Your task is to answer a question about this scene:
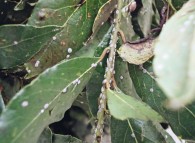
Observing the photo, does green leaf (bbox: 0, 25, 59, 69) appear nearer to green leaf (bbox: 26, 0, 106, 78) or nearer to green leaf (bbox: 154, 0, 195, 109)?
green leaf (bbox: 26, 0, 106, 78)

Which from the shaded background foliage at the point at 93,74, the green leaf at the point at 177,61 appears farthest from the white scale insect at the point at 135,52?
the green leaf at the point at 177,61

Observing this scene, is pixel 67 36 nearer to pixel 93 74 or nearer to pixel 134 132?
pixel 93 74

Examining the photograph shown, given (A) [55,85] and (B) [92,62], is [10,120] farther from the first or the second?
(B) [92,62]

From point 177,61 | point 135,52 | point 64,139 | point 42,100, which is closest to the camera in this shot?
point 177,61

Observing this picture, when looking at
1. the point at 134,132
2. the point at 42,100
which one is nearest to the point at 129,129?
the point at 134,132

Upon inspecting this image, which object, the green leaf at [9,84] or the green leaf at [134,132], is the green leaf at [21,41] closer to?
the green leaf at [9,84]
